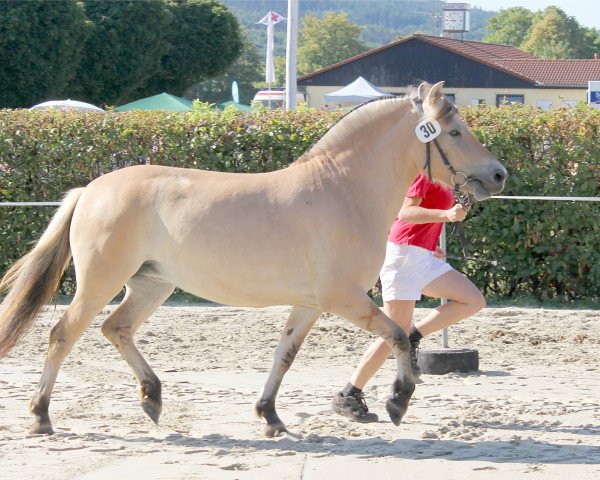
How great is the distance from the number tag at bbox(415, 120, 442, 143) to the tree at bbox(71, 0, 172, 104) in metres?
33.8

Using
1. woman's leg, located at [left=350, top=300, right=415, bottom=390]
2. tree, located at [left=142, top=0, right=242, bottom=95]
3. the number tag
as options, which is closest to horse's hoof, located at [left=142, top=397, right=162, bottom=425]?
woman's leg, located at [left=350, top=300, right=415, bottom=390]

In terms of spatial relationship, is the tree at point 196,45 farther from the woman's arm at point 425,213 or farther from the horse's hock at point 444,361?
the woman's arm at point 425,213

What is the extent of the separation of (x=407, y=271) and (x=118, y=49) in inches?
1326

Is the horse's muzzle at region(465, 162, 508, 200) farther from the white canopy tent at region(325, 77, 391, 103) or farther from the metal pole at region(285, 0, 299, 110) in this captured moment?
the white canopy tent at region(325, 77, 391, 103)

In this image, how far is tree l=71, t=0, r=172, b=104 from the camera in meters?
38.6

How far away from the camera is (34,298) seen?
626 centimetres

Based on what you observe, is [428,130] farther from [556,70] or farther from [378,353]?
[556,70]

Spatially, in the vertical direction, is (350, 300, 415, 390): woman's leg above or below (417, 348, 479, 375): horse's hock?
above

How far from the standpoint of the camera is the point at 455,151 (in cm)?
590

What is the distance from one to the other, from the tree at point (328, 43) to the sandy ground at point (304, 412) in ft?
388

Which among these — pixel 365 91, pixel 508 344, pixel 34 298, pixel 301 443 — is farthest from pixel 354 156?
pixel 365 91

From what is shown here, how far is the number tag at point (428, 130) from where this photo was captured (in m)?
5.87

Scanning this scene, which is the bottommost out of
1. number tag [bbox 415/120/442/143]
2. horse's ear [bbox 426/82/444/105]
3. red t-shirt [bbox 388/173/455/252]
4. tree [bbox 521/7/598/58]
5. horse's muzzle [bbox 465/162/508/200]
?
red t-shirt [bbox 388/173/455/252]

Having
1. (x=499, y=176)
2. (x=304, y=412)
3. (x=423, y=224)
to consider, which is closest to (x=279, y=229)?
(x=423, y=224)
